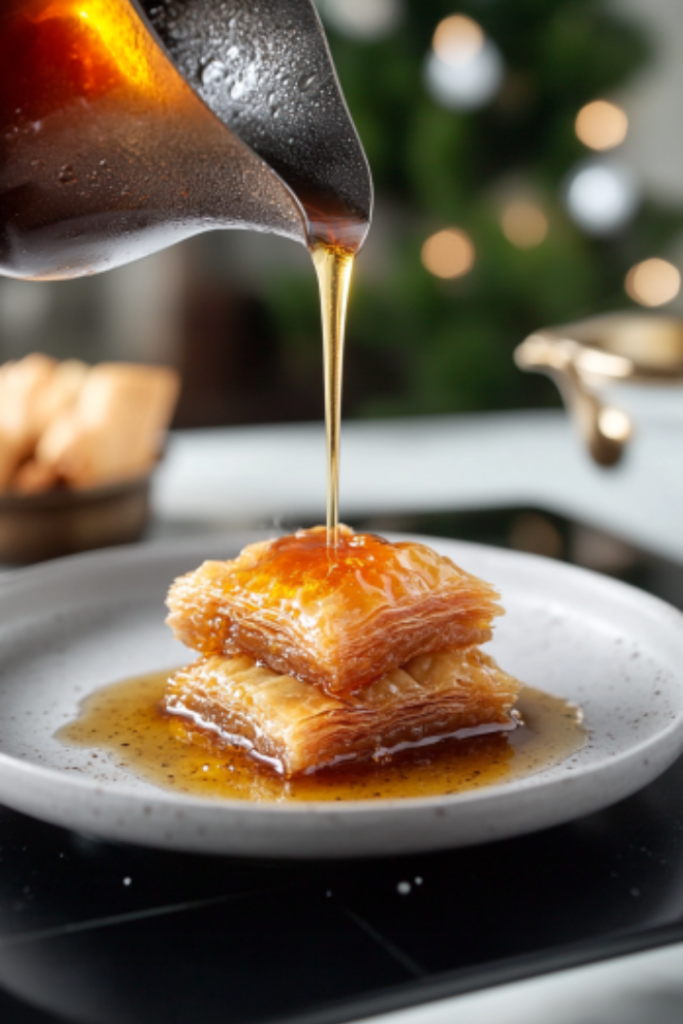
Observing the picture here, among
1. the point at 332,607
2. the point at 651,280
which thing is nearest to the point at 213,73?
the point at 332,607

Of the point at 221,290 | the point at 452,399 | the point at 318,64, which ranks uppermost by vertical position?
the point at 318,64

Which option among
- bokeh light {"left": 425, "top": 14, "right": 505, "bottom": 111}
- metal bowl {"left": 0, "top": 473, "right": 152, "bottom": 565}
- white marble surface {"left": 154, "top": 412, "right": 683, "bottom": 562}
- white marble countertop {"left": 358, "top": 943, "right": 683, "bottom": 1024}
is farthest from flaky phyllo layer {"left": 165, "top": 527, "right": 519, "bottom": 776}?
bokeh light {"left": 425, "top": 14, "right": 505, "bottom": 111}

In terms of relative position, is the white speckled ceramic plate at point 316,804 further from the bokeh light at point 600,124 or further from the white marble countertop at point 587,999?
the bokeh light at point 600,124

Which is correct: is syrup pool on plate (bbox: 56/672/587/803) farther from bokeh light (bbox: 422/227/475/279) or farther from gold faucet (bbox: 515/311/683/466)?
bokeh light (bbox: 422/227/475/279)

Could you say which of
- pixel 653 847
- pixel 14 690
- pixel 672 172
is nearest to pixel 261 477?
pixel 14 690

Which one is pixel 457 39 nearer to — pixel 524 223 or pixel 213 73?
pixel 524 223

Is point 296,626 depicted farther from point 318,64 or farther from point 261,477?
point 261,477
